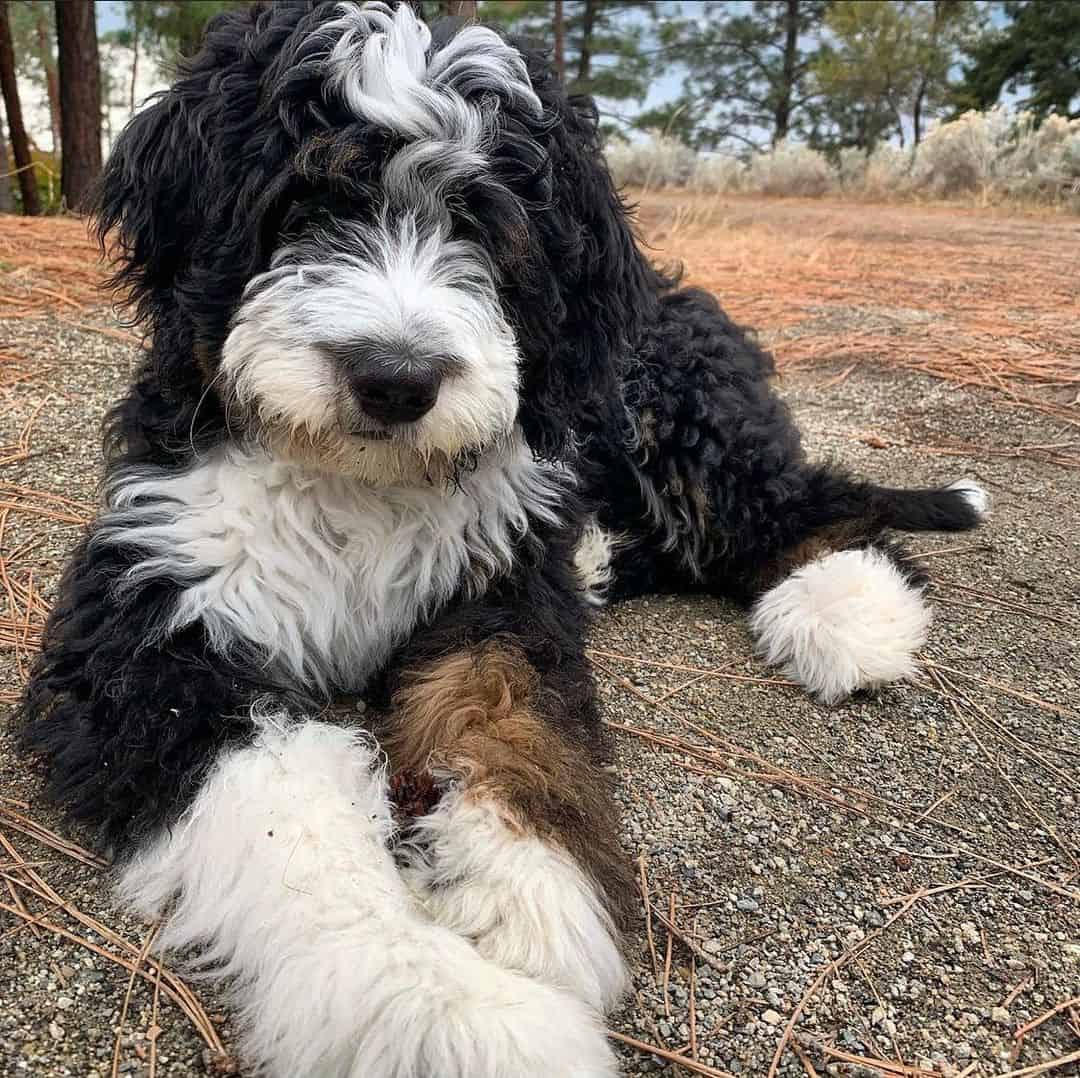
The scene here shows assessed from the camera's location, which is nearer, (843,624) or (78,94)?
(843,624)

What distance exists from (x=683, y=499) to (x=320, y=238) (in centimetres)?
168

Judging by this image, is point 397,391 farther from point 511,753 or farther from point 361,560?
point 511,753

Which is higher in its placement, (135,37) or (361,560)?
(135,37)

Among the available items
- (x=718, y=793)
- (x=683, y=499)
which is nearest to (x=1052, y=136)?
(x=683, y=499)

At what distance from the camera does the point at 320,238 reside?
6.60 feet

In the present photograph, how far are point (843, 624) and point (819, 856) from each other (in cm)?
→ 87

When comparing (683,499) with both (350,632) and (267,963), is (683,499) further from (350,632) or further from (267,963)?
(267,963)

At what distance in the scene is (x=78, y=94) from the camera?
374 inches

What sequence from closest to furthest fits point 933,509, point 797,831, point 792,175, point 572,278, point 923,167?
point 797,831 → point 572,278 → point 933,509 → point 923,167 → point 792,175

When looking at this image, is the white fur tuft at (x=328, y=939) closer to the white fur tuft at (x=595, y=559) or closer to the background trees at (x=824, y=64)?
the white fur tuft at (x=595, y=559)

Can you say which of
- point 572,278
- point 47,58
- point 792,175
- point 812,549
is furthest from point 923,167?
point 572,278

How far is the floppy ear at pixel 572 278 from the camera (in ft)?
7.34

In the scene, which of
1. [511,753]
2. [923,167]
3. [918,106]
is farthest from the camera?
[918,106]

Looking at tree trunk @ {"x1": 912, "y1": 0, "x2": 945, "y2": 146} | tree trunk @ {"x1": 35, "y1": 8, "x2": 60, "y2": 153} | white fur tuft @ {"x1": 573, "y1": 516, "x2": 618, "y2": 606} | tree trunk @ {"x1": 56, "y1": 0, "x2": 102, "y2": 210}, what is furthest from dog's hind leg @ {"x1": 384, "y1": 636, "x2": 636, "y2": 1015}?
tree trunk @ {"x1": 912, "y1": 0, "x2": 945, "y2": 146}
